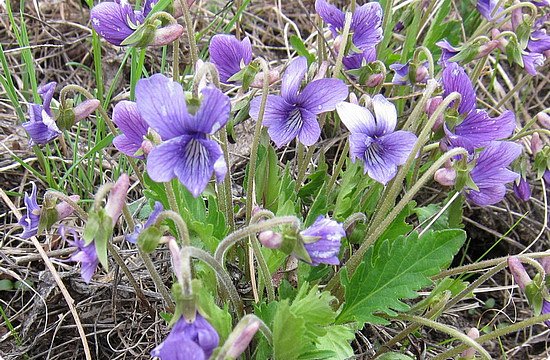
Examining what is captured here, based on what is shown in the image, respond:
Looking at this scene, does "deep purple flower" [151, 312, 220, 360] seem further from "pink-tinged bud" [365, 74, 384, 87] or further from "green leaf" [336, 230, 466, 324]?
"pink-tinged bud" [365, 74, 384, 87]

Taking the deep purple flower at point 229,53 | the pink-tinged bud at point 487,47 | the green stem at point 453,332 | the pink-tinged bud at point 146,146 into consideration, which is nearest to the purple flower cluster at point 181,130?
the pink-tinged bud at point 146,146

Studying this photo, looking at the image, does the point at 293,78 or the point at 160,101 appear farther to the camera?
the point at 293,78

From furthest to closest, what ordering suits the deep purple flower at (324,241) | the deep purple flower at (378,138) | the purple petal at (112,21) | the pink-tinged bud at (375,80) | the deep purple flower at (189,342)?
the pink-tinged bud at (375,80), the purple petal at (112,21), the deep purple flower at (378,138), the deep purple flower at (324,241), the deep purple flower at (189,342)

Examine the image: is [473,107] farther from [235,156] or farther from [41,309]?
[41,309]

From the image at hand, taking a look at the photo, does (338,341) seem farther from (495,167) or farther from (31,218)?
(31,218)

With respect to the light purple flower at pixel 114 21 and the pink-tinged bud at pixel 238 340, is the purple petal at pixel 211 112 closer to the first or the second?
the pink-tinged bud at pixel 238 340

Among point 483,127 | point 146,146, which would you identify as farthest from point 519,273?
point 146,146

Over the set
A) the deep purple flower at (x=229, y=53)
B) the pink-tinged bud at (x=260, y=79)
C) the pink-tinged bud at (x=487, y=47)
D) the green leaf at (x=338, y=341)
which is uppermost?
the deep purple flower at (x=229, y=53)
